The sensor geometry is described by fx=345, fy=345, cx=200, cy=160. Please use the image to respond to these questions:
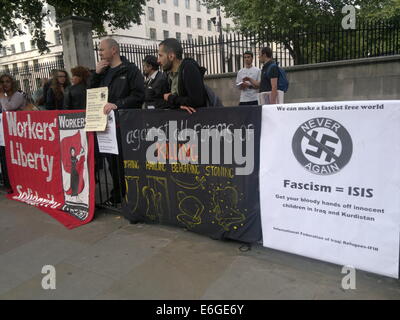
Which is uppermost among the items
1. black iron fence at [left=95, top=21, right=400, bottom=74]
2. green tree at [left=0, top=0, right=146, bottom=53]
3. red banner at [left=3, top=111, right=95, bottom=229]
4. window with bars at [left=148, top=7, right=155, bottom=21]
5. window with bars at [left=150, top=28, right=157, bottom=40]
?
window with bars at [left=148, top=7, right=155, bottom=21]

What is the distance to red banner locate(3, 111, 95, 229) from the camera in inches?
174

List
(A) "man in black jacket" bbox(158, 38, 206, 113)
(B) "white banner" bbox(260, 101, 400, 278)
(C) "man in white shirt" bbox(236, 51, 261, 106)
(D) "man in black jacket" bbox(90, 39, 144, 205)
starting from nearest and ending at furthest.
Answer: (B) "white banner" bbox(260, 101, 400, 278) < (A) "man in black jacket" bbox(158, 38, 206, 113) < (D) "man in black jacket" bbox(90, 39, 144, 205) < (C) "man in white shirt" bbox(236, 51, 261, 106)

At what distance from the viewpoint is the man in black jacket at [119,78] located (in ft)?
14.1

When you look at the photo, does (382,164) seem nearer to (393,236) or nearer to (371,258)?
(393,236)

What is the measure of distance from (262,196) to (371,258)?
0.98 m

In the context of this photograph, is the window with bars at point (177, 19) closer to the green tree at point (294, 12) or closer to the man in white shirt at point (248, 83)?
the green tree at point (294, 12)

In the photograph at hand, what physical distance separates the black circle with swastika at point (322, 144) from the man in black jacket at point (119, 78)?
230cm

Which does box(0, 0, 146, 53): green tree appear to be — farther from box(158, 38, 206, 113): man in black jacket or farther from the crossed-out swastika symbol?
the crossed-out swastika symbol

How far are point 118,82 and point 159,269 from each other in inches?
95.5

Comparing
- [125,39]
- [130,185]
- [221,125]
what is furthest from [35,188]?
[125,39]

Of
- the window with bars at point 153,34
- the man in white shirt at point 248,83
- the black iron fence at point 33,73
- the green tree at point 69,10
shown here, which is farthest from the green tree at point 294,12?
the window with bars at point 153,34

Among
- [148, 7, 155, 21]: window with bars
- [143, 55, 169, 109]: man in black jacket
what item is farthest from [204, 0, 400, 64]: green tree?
[148, 7, 155, 21]: window with bars

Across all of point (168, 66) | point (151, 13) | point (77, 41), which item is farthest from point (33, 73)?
point (151, 13)

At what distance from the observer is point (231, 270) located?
9.73ft
